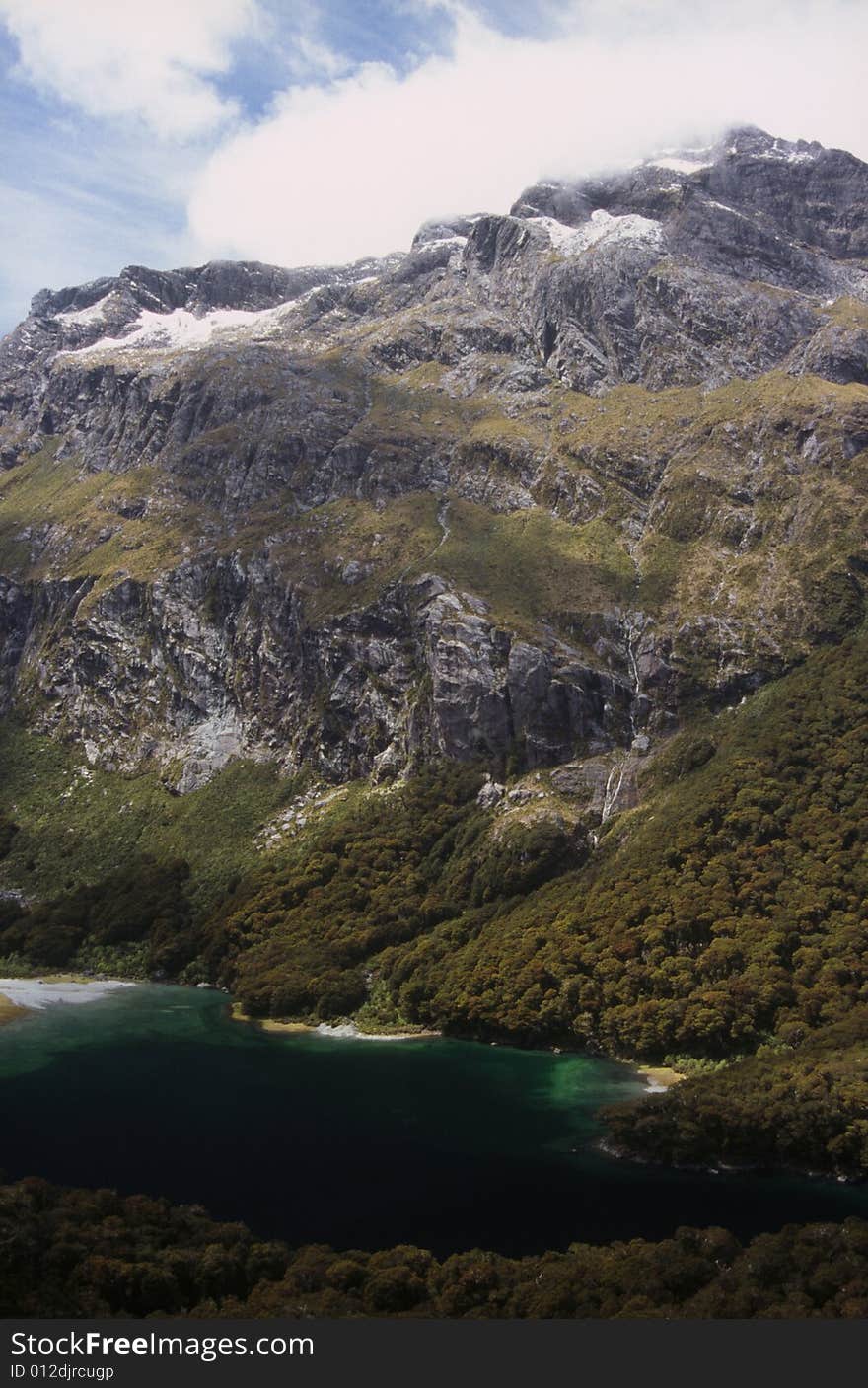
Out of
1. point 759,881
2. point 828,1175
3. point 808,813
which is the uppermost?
point 808,813

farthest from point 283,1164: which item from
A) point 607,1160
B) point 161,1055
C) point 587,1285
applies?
point 161,1055

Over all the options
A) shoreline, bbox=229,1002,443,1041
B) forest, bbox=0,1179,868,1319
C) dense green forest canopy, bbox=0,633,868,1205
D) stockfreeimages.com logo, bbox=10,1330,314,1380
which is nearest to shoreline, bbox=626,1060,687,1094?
dense green forest canopy, bbox=0,633,868,1205

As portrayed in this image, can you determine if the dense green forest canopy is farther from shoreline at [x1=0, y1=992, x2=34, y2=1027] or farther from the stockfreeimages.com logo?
the stockfreeimages.com logo

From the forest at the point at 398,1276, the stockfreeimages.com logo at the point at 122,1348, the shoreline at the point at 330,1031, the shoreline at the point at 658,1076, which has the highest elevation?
the stockfreeimages.com logo at the point at 122,1348

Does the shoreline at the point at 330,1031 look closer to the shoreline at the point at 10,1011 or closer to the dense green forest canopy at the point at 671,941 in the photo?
the dense green forest canopy at the point at 671,941

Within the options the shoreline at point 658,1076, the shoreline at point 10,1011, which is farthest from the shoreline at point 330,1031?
the shoreline at point 658,1076

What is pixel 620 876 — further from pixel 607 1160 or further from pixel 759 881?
pixel 607 1160

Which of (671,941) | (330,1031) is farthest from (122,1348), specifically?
(671,941)
